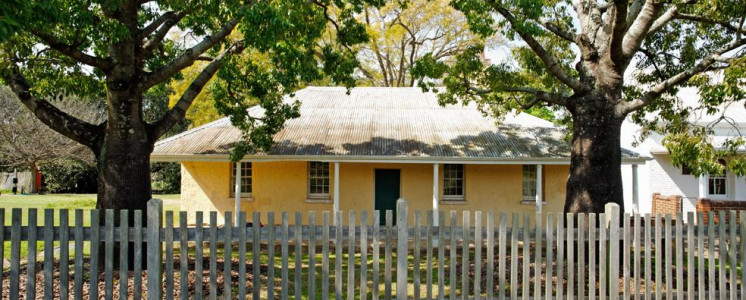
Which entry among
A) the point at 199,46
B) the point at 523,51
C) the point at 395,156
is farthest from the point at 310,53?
the point at 523,51

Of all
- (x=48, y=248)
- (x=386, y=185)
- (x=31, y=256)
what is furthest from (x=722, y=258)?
(x=386, y=185)

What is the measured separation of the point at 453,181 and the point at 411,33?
15.7m

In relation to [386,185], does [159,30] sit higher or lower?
higher

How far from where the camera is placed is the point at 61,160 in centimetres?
3219

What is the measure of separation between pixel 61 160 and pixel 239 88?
2709cm

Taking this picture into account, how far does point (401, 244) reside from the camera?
5.55 m

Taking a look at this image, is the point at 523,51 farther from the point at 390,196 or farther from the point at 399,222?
the point at 399,222

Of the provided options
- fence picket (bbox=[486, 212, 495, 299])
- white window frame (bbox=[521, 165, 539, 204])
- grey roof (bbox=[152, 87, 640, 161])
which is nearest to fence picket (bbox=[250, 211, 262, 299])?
fence picket (bbox=[486, 212, 495, 299])

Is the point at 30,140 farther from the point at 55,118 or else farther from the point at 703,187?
the point at 703,187

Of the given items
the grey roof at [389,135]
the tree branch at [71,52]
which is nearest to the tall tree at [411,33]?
the grey roof at [389,135]

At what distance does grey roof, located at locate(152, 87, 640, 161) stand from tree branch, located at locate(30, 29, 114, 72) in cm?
485

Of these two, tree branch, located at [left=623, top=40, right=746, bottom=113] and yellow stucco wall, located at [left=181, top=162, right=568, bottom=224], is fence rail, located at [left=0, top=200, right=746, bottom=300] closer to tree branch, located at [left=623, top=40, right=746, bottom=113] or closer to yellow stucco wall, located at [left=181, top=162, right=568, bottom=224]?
tree branch, located at [left=623, top=40, right=746, bottom=113]

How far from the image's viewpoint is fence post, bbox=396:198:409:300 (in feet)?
17.9

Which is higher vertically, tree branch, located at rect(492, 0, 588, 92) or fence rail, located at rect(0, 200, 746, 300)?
tree branch, located at rect(492, 0, 588, 92)
